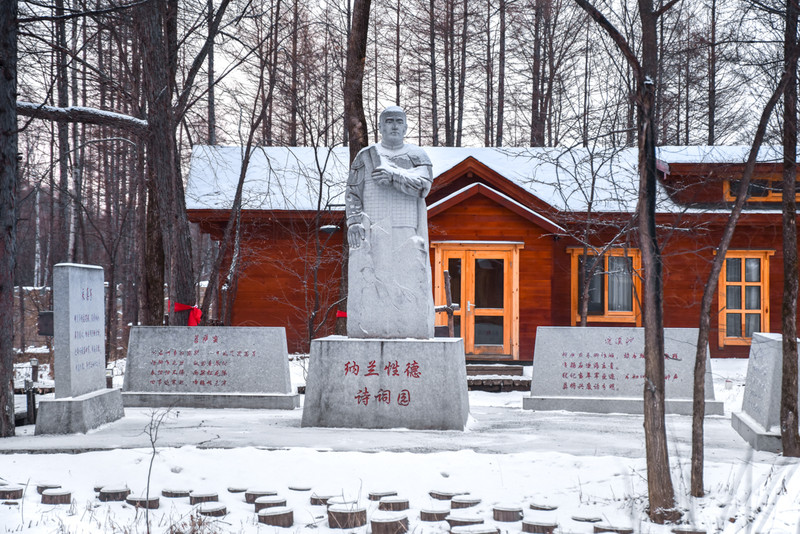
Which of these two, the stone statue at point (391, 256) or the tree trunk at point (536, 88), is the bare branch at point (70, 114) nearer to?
the stone statue at point (391, 256)

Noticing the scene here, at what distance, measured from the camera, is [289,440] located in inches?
278

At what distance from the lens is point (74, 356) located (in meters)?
7.60

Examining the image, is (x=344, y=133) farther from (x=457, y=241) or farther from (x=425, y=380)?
(x=425, y=380)

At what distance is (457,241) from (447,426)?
355 inches

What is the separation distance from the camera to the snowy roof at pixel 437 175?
17.3 meters

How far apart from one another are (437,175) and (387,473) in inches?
473

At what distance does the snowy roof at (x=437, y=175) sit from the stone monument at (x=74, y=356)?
8827 millimetres

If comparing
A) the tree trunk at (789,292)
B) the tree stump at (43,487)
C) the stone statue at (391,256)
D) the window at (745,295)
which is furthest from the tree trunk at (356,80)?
the window at (745,295)

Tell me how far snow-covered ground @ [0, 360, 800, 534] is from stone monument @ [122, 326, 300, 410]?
1514 mm

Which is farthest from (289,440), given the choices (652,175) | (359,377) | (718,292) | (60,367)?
(718,292)

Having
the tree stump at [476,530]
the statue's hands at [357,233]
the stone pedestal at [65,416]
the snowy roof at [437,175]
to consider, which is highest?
the snowy roof at [437,175]

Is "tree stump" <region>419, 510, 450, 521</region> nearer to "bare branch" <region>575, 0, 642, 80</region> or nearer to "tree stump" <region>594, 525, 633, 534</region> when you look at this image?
"tree stump" <region>594, 525, 633, 534</region>

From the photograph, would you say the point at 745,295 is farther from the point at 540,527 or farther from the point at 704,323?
the point at 540,527

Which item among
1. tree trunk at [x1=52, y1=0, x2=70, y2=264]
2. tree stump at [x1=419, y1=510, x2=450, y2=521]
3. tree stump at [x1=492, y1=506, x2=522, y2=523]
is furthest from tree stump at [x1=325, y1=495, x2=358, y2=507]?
tree trunk at [x1=52, y1=0, x2=70, y2=264]
